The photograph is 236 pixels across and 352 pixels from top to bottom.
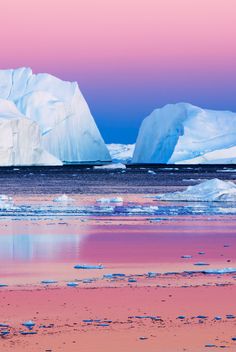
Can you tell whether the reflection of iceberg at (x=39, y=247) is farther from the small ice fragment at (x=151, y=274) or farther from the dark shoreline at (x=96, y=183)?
the dark shoreline at (x=96, y=183)

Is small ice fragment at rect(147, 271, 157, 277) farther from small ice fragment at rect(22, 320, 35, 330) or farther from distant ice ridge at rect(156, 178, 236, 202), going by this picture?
distant ice ridge at rect(156, 178, 236, 202)

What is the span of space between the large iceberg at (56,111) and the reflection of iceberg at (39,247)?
3669 inches

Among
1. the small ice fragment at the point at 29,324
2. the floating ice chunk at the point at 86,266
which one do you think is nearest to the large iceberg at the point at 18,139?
the floating ice chunk at the point at 86,266

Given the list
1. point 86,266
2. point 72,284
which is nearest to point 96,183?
point 86,266

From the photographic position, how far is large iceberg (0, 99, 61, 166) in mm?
90375

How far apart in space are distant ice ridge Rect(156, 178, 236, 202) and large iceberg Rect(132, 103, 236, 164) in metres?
62.3

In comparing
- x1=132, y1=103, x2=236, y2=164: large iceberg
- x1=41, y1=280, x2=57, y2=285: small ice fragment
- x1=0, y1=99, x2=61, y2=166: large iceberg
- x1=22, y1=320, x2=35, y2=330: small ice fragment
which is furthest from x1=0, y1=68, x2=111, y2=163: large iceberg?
x1=22, y1=320, x2=35, y2=330: small ice fragment

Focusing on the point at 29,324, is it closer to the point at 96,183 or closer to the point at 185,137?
the point at 96,183

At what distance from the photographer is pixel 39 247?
1722 centimetres

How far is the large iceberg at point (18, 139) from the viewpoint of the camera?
90.4 metres

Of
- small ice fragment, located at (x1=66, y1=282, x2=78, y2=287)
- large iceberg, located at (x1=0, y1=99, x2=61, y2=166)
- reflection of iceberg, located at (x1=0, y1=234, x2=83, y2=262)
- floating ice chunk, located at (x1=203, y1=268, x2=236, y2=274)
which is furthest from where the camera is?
large iceberg, located at (x1=0, y1=99, x2=61, y2=166)

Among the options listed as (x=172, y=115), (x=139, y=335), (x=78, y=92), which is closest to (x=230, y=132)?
(x=172, y=115)

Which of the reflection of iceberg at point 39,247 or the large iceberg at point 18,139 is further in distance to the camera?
the large iceberg at point 18,139

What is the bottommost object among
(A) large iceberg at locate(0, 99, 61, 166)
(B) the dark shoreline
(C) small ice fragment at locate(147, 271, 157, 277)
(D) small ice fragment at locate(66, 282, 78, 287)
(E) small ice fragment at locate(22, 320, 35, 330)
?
(E) small ice fragment at locate(22, 320, 35, 330)
